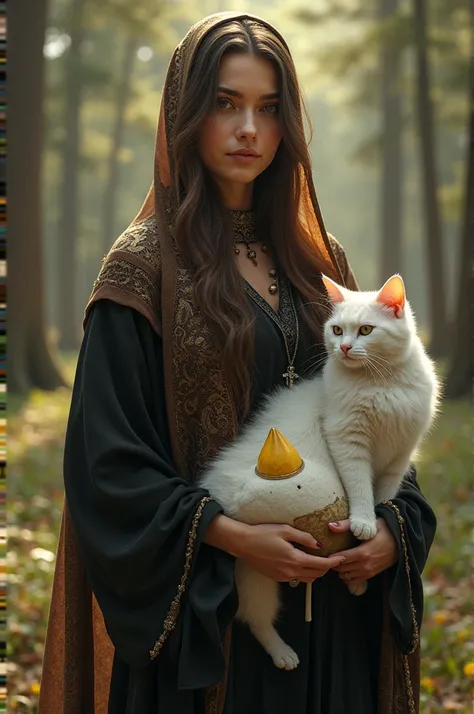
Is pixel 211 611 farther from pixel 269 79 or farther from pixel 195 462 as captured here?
pixel 269 79

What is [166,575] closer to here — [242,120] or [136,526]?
[136,526]

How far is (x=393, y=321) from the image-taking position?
7.47 feet

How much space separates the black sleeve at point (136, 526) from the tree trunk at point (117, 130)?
51.2 feet

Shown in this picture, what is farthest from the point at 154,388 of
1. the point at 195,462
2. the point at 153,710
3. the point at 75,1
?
the point at 75,1

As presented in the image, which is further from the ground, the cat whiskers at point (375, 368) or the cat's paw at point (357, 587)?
the cat whiskers at point (375, 368)

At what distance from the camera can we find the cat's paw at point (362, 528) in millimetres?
2107

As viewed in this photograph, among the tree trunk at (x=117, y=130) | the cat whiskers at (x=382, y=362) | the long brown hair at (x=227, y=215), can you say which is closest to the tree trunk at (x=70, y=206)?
the tree trunk at (x=117, y=130)

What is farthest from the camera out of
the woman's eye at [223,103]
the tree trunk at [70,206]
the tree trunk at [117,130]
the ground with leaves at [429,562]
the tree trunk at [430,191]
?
the tree trunk at [117,130]

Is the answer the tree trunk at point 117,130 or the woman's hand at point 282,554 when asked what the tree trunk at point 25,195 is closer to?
the tree trunk at point 117,130

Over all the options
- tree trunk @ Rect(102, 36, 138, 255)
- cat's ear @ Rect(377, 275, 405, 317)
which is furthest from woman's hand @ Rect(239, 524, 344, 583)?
tree trunk @ Rect(102, 36, 138, 255)

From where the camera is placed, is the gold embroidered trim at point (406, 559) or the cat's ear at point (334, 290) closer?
the gold embroidered trim at point (406, 559)

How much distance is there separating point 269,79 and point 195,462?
1.16 m

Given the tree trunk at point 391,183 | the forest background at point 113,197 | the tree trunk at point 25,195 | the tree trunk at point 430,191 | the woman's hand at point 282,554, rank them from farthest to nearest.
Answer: the tree trunk at point 391,183 → the tree trunk at point 430,191 → the tree trunk at point 25,195 → the forest background at point 113,197 → the woman's hand at point 282,554


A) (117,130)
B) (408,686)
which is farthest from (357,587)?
(117,130)
